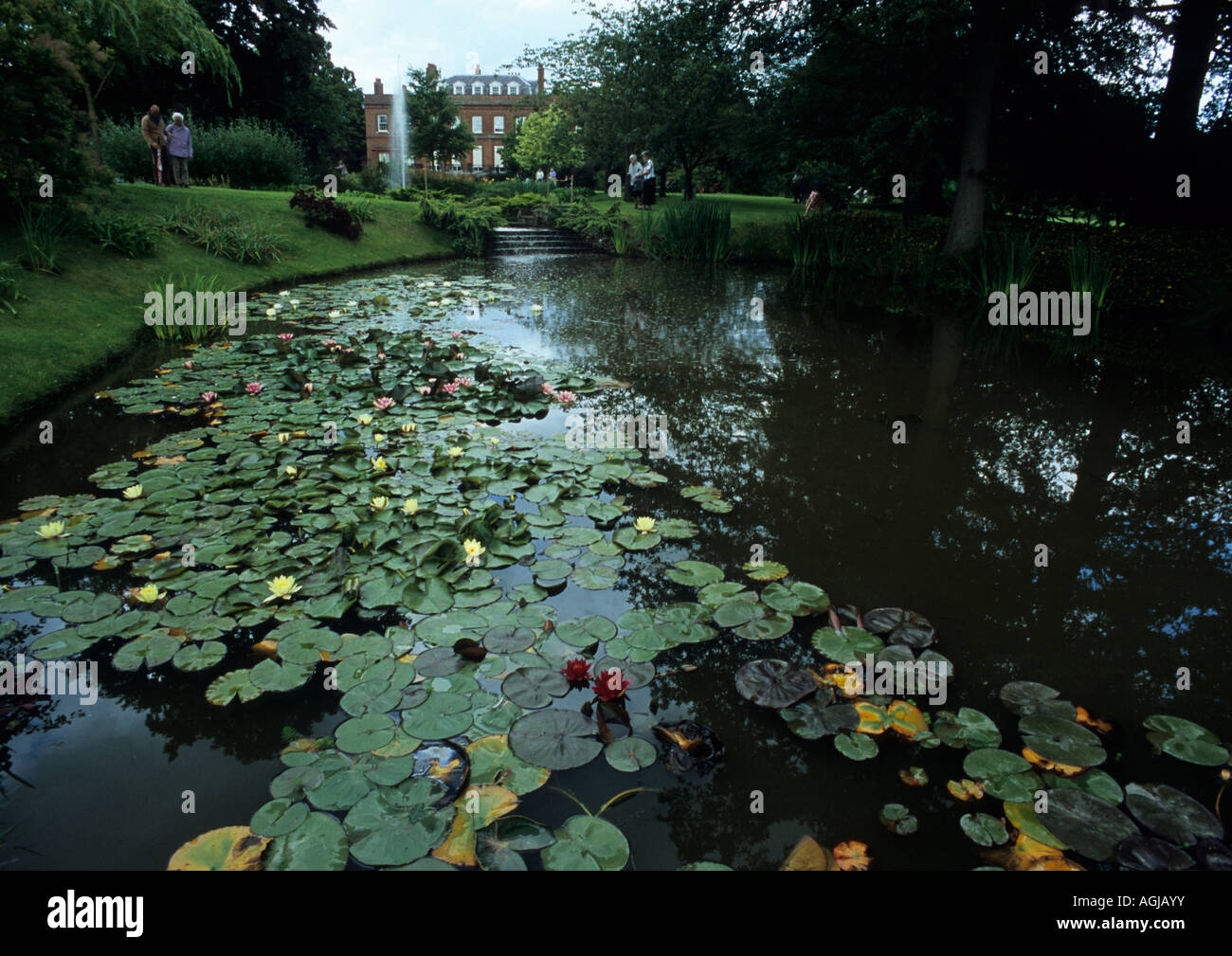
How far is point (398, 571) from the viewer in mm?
2553

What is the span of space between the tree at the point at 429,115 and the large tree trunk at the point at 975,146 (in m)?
19.5

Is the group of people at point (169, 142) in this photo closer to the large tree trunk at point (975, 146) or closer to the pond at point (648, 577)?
the pond at point (648, 577)

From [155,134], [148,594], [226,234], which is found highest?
[155,134]

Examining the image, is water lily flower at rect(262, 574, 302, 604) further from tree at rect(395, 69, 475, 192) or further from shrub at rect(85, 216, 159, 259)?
tree at rect(395, 69, 475, 192)

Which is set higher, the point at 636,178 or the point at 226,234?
the point at 636,178

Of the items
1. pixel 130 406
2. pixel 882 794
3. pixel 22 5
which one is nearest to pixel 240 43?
pixel 22 5

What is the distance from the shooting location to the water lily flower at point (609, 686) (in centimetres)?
192

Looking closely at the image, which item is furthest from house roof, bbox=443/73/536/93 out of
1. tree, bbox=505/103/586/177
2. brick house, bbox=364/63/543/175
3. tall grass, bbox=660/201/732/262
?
tall grass, bbox=660/201/732/262

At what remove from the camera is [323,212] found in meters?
11.8

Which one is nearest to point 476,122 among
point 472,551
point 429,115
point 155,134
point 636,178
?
point 429,115

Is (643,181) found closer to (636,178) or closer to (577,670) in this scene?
(636,178)

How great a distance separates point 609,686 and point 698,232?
13.9 m

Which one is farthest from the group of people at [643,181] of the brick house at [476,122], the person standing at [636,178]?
the brick house at [476,122]
